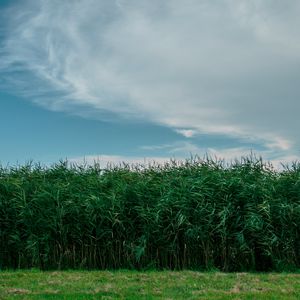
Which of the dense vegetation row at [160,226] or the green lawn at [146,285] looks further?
the dense vegetation row at [160,226]

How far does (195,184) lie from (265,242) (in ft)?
5.91

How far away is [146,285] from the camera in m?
8.62

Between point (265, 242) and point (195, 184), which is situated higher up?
point (195, 184)

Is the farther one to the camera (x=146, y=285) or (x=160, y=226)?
(x=160, y=226)

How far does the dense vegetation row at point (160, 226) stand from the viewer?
11016mm

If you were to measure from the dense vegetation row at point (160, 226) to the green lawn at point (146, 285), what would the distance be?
89 cm

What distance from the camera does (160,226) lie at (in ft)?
36.1

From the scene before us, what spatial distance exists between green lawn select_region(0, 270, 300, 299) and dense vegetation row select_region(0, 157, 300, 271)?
890mm

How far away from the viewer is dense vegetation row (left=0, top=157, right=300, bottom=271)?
11.0m

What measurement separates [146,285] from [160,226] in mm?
2466

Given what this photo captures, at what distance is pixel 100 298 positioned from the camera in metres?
7.75

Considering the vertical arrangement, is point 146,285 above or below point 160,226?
below

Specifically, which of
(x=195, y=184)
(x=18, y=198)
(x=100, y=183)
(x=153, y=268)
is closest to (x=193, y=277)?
(x=153, y=268)

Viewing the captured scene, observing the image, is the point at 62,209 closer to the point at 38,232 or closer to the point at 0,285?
the point at 38,232
